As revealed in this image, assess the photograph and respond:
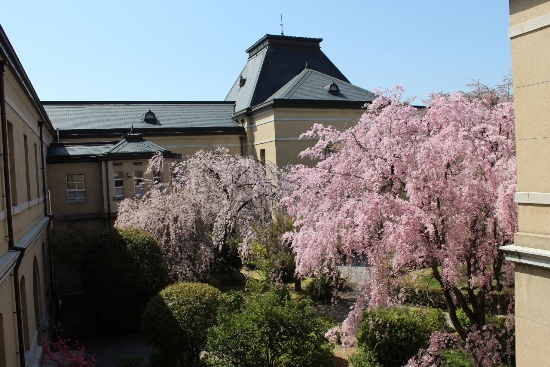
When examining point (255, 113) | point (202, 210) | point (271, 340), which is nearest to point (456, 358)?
point (271, 340)

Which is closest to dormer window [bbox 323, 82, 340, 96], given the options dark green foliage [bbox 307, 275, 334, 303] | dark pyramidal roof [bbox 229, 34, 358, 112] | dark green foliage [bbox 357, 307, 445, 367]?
dark pyramidal roof [bbox 229, 34, 358, 112]

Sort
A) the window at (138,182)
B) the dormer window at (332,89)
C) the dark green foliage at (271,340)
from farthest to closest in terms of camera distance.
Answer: the dormer window at (332,89)
the window at (138,182)
the dark green foliage at (271,340)

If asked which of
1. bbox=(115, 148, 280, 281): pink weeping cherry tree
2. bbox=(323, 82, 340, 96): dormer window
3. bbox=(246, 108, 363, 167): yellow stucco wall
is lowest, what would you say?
bbox=(115, 148, 280, 281): pink weeping cherry tree

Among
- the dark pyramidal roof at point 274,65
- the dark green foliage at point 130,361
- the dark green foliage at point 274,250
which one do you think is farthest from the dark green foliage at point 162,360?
the dark pyramidal roof at point 274,65

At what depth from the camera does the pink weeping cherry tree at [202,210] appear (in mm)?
15664

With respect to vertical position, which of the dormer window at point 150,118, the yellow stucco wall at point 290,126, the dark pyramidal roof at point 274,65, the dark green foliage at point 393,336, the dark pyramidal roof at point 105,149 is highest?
the dark pyramidal roof at point 274,65

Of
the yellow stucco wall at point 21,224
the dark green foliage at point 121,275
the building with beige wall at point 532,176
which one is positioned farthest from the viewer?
the dark green foliage at point 121,275

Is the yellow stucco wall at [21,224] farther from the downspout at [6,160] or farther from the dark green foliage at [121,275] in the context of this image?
the dark green foliage at [121,275]

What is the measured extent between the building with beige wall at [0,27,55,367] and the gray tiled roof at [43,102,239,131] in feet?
44.0

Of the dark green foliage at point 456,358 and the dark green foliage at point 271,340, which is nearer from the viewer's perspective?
the dark green foliage at point 271,340

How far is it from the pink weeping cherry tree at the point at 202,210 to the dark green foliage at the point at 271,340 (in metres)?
6.94

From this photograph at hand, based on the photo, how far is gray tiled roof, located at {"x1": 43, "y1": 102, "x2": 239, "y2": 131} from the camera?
2702 centimetres

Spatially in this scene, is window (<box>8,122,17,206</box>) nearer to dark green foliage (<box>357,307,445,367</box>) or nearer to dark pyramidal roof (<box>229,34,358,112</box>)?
dark green foliage (<box>357,307,445,367</box>)

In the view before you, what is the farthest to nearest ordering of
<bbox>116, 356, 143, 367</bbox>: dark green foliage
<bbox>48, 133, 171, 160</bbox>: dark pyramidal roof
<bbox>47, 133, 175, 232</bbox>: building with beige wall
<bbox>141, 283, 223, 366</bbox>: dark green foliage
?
1. <bbox>48, 133, 171, 160</bbox>: dark pyramidal roof
2. <bbox>47, 133, 175, 232</bbox>: building with beige wall
3. <bbox>116, 356, 143, 367</bbox>: dark green foliage
4. <bbox>141, 283, 223, 366</bbox>: dark green foliage
